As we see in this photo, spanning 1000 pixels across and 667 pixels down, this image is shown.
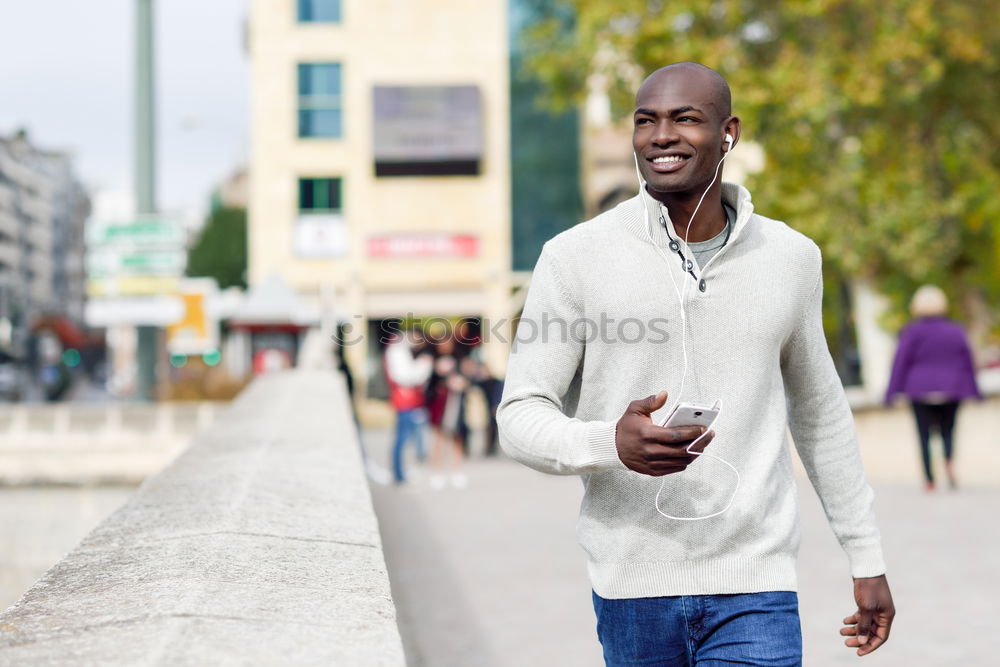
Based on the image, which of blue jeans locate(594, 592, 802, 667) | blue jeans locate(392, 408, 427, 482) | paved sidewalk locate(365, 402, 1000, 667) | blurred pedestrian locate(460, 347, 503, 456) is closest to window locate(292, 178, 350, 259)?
blurred pedestrian locate(460, 347, 503, 456)

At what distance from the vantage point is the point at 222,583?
8.05 ft

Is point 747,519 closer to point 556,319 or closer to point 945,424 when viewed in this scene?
point 556,319

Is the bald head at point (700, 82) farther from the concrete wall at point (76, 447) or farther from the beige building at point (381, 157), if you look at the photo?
the beige building at point (381, 157)

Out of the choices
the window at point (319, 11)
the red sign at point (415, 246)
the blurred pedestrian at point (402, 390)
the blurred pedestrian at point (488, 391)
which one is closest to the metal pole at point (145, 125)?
the blurred pedestrian at point (402, 390)

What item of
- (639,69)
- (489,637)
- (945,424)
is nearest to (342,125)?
(639,69)

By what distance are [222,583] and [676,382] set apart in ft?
3.08

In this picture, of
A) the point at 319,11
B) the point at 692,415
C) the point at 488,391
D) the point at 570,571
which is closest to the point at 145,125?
the point at 488,391

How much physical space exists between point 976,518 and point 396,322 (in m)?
25.7

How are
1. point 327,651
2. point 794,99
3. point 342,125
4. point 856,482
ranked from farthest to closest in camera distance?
point 342,125, point 794,99, point 856,482, point 327,651

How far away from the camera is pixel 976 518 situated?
33.5ft

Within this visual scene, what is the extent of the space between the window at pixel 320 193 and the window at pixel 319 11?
439 cm

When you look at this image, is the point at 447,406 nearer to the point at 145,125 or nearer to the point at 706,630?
the point at 145,125

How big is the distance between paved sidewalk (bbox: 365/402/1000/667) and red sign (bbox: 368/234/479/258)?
2323cm

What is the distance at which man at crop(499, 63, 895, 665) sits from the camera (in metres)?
2.64
